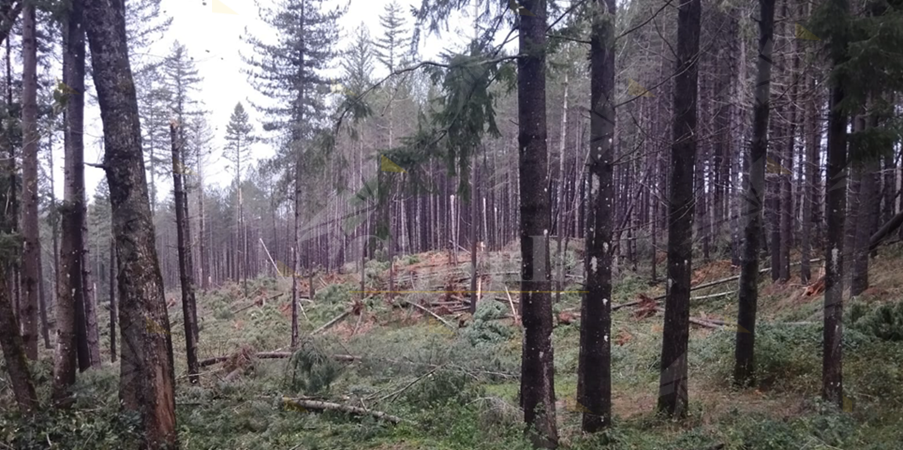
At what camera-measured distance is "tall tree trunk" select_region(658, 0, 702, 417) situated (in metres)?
6.98

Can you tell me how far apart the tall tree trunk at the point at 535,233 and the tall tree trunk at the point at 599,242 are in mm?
888

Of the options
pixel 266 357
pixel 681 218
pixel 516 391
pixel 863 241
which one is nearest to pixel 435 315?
pixel 266 357

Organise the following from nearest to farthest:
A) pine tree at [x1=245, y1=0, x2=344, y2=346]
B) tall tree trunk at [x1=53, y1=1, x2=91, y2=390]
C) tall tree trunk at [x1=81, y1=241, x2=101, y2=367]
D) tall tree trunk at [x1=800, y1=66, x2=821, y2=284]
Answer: tall tree trunk at [x1=53, y1=1, x2=91, y2=390] → tall tree trunk at [x1=81, y1=241, x2=101, y2=367] → tall tree trunk at [x1=800, y1=66, x2=821, y2=284] → pine tree at [x1=245, y1=0, x2=344, y2=346]

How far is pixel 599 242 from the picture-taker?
6.68 metres

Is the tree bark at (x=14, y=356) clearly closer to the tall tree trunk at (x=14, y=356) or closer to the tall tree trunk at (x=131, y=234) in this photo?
the tall tree trunk at (x=14, y=356)

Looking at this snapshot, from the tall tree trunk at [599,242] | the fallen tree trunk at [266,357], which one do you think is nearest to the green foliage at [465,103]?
the tall tree trunk at [599,242]

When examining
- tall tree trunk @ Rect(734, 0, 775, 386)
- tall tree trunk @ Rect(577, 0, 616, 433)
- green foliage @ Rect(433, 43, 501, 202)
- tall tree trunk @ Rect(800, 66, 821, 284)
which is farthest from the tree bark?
tall tree trunk @ Rect(800, 66, 821, 284)

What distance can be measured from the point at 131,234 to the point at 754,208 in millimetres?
8826

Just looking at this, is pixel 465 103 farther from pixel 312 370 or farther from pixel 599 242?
pixel 312 370

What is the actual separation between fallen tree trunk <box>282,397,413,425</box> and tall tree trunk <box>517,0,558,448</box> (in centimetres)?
250

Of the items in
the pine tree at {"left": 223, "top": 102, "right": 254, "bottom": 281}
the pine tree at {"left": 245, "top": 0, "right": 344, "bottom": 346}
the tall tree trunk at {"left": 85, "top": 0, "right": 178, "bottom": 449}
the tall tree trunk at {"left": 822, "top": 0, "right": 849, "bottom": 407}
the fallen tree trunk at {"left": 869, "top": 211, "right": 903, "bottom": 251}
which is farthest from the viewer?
the pine tree at {"left": 223, "top": 102, "right": 254, "bottom": 281}

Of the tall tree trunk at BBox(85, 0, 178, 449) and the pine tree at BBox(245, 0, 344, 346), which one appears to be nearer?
the tall tree trunk at BBox(85, 0, 178, 449)

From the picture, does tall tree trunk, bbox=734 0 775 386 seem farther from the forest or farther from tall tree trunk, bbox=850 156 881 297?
tall tree trunk, bbox=850 156 881 297

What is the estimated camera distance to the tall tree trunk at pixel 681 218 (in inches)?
275
